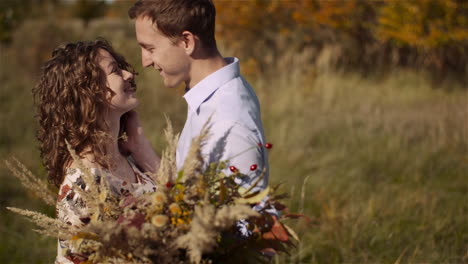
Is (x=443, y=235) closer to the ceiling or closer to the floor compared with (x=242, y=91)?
closer to the floor

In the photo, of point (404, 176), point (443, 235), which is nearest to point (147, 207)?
point (443, 235)

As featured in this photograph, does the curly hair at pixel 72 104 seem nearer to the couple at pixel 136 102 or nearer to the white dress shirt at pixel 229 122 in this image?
the couple at pixel 136 102

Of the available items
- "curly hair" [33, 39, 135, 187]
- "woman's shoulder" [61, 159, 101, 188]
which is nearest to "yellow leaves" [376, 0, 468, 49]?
"curly hair" [33, 39, 135, 187]

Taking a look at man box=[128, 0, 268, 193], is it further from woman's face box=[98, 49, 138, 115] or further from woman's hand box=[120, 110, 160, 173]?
woman's hand box=[120, 110, 160, 173]

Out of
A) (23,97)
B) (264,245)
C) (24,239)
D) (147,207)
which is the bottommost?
(23,97)

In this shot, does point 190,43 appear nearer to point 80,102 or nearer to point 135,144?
point 80,102

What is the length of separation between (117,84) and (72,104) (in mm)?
238

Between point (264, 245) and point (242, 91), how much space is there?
821mm

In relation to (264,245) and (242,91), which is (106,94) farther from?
(264,245)

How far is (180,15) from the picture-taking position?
2408mm

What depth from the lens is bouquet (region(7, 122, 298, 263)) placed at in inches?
59.1

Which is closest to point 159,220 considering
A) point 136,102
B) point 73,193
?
point 73,193

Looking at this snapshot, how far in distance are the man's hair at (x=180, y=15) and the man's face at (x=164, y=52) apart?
0.12 feet

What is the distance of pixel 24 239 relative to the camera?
4.43 meters
